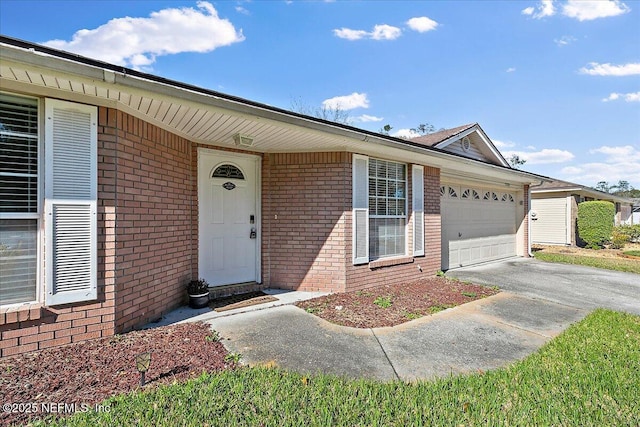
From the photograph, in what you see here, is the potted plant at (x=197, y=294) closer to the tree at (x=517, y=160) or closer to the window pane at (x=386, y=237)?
the window pane at (x=386, y=237)

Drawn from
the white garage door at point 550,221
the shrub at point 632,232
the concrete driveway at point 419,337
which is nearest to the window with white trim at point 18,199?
the concrete driveway at point 419,337

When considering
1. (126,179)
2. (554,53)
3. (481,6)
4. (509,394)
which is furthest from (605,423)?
(554,53)

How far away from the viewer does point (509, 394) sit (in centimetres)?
240

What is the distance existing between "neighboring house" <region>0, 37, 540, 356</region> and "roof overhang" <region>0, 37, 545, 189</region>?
0.02 meters

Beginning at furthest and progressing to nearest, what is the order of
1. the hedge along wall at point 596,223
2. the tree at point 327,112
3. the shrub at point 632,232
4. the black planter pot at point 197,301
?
the tree at point 327,112 < the shrub at point 632,232 < the hedge along wall at point 596,223 < the black planter pot at point 197,301

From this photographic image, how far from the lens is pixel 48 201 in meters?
2.94

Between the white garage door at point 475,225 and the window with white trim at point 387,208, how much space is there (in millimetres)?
2098

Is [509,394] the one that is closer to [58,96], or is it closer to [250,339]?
[250,339]

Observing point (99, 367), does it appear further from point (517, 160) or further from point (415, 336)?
point (517, 160)

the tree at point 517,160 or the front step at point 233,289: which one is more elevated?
the tree at point 517,160

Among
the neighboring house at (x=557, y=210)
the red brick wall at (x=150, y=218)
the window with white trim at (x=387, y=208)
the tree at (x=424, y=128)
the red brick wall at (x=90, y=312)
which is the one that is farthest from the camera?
the tree at (x=424, y=128)

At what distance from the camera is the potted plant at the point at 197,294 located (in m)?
4.44

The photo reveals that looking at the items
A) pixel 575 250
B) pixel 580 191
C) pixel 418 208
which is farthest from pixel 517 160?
pixel 418 208

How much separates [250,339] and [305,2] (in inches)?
320
